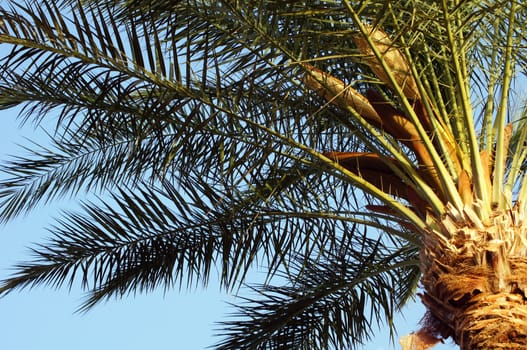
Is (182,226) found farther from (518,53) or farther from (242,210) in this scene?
(518,53)

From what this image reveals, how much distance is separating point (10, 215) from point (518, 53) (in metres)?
4.46

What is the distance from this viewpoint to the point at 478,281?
536 centimetres

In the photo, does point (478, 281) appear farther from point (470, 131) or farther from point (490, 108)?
point (490, 108)

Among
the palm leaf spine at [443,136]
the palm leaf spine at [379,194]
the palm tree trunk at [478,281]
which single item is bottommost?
the palm tree trunk at [478,281]

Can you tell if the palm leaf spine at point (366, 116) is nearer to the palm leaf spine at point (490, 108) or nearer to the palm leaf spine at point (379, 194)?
the palm leaf spine at point (379, 194)

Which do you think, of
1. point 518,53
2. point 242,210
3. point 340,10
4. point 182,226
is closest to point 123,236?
point 182,226

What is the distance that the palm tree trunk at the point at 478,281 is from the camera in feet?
17.1

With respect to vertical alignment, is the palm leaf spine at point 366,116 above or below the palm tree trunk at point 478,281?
above

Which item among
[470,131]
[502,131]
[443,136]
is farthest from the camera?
[443,136]

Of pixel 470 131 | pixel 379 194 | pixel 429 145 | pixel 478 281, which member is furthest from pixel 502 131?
pixel 478 281

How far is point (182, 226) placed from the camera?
7383mm

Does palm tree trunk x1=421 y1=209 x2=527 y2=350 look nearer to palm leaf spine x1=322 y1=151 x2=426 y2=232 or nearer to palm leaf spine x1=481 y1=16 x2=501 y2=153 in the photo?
palm leaf spine x1=322 y1=151 x2=426 y2=232

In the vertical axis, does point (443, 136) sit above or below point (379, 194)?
above

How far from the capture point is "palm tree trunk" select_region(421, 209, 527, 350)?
521cm
